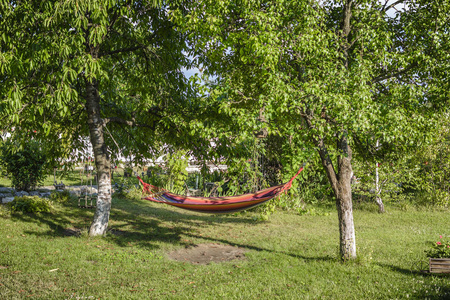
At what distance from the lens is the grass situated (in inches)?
150

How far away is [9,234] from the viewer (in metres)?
5.64

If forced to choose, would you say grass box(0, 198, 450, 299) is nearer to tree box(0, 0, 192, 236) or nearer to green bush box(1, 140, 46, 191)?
tree box(0, 0, 192, 236)

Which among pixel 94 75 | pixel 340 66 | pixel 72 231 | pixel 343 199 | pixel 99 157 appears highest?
pixel 340 66

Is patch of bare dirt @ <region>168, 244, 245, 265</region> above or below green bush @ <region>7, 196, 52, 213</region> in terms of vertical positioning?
below

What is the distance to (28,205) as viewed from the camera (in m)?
7.20

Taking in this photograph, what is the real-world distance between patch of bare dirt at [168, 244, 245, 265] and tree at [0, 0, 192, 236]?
169 centimetres

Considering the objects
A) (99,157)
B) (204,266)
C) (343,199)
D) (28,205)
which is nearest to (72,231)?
(28,205)

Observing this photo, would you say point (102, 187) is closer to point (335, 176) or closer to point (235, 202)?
point (235, 202)

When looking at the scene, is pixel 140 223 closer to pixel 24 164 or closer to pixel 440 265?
pixel 24 164

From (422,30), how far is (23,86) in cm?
612

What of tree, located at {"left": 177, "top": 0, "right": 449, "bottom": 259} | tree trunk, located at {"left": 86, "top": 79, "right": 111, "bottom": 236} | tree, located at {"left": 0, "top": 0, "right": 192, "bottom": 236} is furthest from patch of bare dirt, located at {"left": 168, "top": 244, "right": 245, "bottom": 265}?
tree, located at {"left": 177, "top": 0, "right": 449, "bottom": 259}

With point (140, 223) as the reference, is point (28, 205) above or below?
above

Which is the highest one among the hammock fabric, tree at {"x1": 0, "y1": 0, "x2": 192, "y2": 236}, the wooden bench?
tree at {"x1": 0, "y1": 0, "x2": 192, "y2": 236}

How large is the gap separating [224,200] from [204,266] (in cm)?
112
